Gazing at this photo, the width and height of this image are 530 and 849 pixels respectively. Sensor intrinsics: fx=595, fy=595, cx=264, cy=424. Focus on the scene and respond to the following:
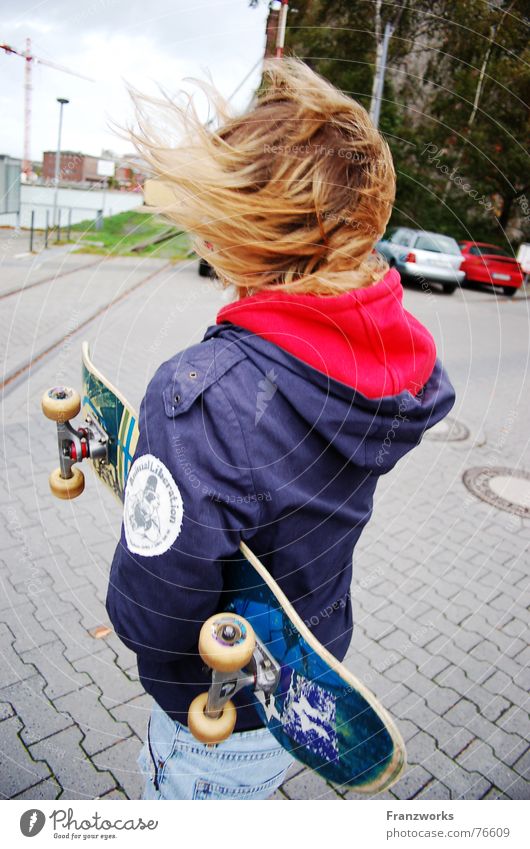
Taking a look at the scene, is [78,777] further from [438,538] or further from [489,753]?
[438,538]

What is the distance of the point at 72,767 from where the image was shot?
223 centimetres

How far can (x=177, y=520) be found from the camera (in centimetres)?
95

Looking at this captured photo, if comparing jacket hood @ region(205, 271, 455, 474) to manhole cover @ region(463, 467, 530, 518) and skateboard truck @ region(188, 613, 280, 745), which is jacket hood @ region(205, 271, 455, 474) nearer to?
skateboard truck @ region(188, 613, 280, 745)

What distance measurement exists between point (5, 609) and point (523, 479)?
13.6 ft

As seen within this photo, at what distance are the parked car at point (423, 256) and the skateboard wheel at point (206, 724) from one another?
10.5 metres

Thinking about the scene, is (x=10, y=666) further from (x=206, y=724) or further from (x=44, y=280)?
(x=44, y=280)

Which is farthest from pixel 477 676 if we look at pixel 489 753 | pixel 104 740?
pixel 104 740

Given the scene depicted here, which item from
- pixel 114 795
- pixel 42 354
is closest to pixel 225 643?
pixel 114 795

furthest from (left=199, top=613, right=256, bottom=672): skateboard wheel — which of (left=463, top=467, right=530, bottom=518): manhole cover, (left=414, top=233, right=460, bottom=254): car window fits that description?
(left=414, top=233, right=460, bottom=254): car window

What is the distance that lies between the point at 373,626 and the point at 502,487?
227cm

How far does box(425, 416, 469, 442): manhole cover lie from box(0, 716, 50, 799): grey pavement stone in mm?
4349

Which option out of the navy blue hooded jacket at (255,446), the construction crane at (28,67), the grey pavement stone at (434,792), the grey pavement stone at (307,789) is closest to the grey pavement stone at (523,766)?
the grey pavement stone at (434,792)
